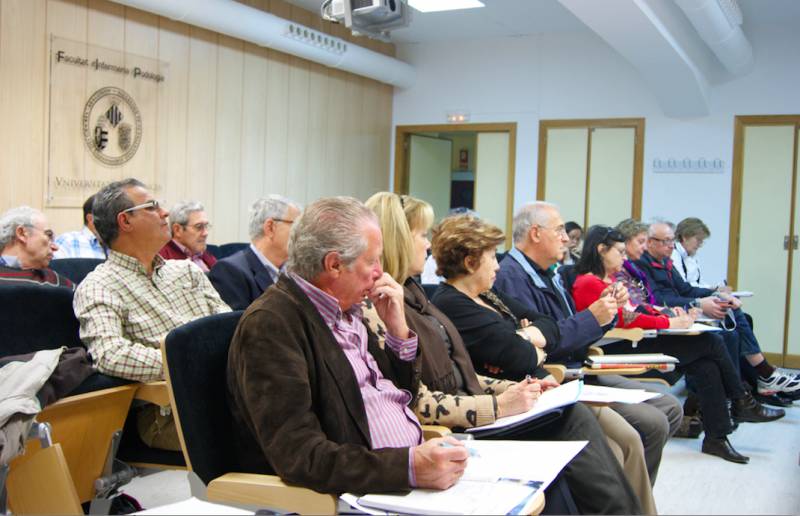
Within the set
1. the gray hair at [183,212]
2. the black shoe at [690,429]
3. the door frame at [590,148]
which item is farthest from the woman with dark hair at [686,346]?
the door frame at [590,148]

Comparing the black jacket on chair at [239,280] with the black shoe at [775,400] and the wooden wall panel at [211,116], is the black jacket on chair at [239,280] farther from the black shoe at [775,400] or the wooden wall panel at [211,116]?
the black shoe at [775,400]

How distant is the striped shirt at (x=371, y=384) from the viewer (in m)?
1.75

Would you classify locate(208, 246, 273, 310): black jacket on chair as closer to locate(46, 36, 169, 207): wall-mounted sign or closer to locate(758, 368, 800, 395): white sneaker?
locate(46, 36, 169, 207): wall-mounted sign

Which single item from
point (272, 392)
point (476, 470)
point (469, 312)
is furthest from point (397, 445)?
point (469, 312)

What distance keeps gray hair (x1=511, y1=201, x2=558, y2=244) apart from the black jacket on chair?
1185 millimetres

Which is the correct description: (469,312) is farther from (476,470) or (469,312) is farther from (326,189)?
(326,189)

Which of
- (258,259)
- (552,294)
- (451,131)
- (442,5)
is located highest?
(442,5)

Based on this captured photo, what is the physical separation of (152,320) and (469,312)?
1.09 metres

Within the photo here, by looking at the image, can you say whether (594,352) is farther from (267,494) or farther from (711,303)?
(267,494)

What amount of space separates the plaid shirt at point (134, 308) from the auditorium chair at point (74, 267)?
3.11 feet

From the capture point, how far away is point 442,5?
7.58 metres

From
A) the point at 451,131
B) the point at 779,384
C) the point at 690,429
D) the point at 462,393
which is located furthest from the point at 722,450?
the point at 451,131

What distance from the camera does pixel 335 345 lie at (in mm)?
1697

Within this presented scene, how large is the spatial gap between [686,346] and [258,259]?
237 centimetres
